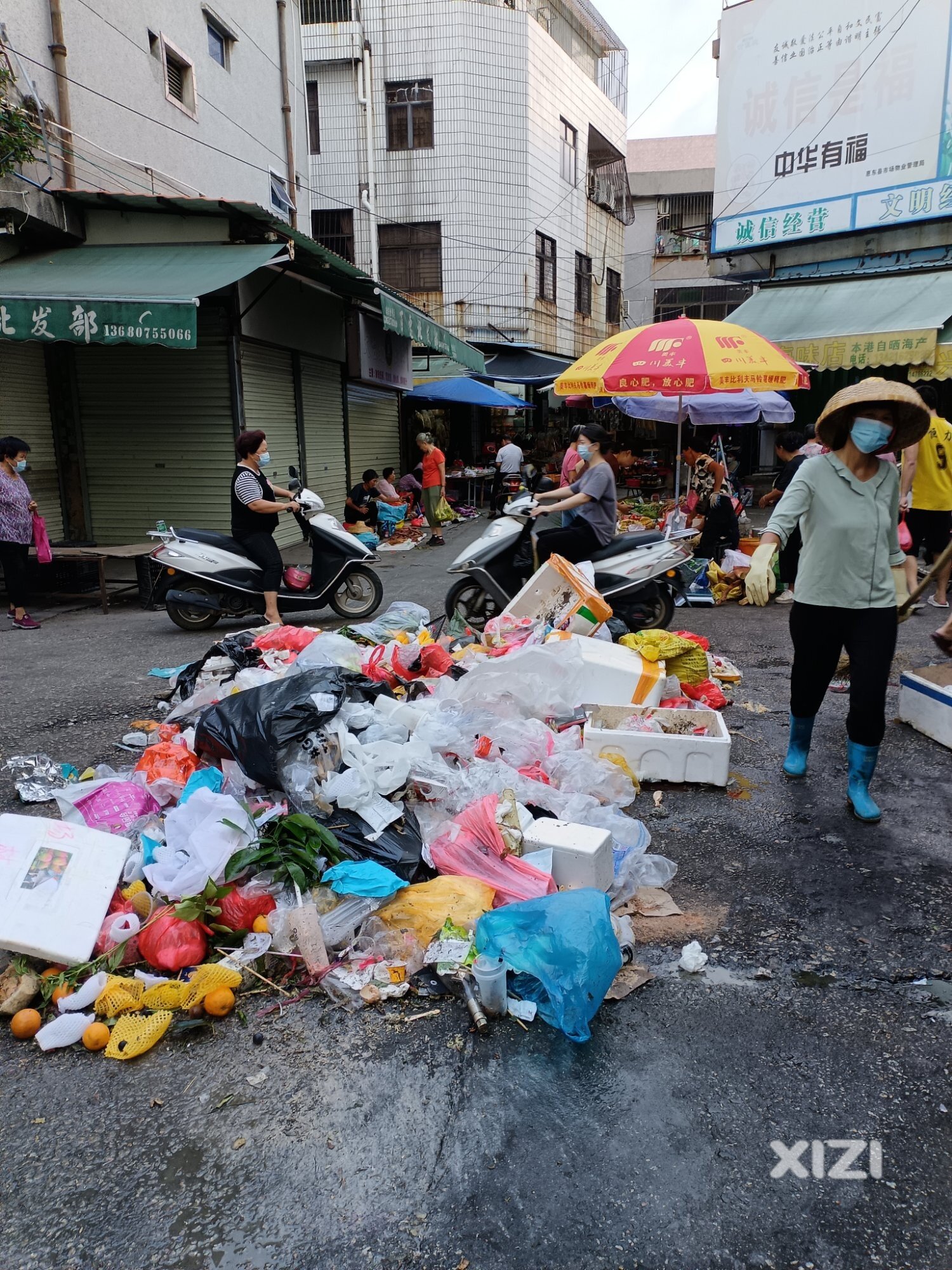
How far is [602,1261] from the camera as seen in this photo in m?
1.84

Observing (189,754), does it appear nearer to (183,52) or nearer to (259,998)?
(259,998)

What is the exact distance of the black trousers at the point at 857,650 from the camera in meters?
3.65

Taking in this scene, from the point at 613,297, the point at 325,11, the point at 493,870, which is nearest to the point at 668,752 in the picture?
the point at 493,870

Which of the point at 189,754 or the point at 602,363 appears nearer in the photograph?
the point at 189,754

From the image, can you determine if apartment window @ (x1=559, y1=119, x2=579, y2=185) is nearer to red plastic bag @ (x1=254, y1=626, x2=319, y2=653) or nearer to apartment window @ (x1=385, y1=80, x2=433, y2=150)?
apartment window @ (x1=385, y1=80, x2=433, y2=150)

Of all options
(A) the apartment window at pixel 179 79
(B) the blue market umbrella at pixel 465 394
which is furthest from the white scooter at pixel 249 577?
(B) the blue market umbrella at pixel 465 394

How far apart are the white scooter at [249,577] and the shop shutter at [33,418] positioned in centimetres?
378

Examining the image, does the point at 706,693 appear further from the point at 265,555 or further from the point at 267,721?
the point at 265,555

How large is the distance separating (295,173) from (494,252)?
18.6ft

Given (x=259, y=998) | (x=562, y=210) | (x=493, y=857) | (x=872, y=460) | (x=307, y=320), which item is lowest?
(x=259, y=998)

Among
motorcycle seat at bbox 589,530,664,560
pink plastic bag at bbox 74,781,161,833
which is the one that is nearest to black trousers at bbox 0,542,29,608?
pink plastic bag at bbox 74,781,161,833

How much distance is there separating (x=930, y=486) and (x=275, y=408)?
815 centimetres

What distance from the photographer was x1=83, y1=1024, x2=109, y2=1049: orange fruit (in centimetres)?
253

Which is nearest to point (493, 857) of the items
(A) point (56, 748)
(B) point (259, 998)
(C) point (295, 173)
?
(B) point (259, 998)
